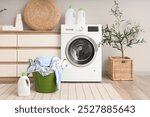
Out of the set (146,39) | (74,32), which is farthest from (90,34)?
(146,39)

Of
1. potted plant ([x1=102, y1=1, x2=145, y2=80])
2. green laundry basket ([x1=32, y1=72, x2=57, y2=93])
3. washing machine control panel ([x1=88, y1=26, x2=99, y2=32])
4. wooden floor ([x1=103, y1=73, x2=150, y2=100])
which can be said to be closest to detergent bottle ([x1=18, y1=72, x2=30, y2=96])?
green laundry basket ([x1=32, y1=72, x2=57, y2=93])

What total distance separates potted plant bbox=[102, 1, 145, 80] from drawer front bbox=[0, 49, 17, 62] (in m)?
1.58

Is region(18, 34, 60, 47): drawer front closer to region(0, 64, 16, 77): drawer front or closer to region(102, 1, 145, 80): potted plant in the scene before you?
region(0, 64, 16, 77): drawer front

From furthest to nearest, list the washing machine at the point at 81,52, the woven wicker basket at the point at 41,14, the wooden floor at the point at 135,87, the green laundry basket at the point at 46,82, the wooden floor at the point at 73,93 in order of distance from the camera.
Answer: the woven wicker basket at the point at 41,14 < the washing machine at the point at 81,52 < the green laundry basket at the point at 46,82 < the wooden floor at the point at 135,87 < the wooden floor at the point at 73,93

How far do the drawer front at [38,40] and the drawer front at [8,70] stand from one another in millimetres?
400

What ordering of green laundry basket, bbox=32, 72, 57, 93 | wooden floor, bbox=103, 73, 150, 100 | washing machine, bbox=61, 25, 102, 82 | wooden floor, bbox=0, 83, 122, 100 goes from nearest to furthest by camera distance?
wooden floor, bbox=0, 83, 122, 100
wooden floor, bbox=103, 73, 150, 100
green laundry basket, bbox=32, 72, 57, 93
washing machine, bbox=61, 25, 102, 82

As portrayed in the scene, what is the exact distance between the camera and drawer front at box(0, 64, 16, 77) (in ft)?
14.5

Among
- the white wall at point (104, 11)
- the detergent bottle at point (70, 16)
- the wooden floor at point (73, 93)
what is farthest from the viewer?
the white wall at point (104, 11)

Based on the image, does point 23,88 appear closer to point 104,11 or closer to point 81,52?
point 81,52

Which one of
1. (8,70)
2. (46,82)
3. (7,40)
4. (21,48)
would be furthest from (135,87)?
(7,40)

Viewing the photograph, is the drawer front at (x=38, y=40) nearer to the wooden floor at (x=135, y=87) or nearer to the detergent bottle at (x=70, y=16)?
the detergent bottle at (x=70, y=16)

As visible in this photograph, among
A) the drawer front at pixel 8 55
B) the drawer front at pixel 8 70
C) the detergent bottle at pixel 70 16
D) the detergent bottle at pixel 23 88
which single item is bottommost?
the detergent bottle at pixel 23 88

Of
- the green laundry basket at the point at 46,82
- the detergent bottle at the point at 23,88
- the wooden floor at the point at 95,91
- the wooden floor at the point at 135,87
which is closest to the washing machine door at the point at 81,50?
the wooden floor at the point at 95,91

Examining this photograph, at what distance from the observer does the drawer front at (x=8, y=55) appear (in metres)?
4.41
